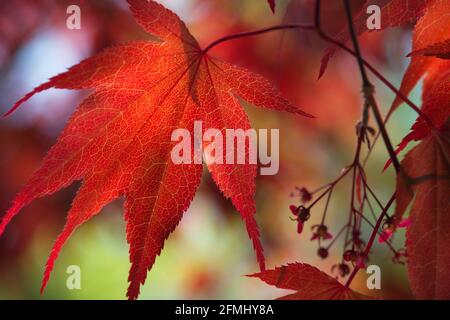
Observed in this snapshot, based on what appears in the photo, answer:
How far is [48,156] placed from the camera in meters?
0.59

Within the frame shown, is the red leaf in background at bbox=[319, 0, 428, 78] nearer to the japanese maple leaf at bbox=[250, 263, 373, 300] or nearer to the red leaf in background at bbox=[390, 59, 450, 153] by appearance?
the red leaf in background at bbox=[390, 59, 450, 153]

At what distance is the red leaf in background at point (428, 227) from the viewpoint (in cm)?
56

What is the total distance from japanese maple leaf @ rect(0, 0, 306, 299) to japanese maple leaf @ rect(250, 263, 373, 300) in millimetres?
71

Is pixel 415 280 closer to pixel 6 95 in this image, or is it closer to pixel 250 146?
pixel 250 146

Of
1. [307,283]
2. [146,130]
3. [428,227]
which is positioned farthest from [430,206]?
[146,130]

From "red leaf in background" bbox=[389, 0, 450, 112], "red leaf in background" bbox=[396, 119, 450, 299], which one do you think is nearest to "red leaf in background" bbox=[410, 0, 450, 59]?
"red leaf in background" bbox=[389, 0, 450, 112]

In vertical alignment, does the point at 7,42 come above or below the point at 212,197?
above

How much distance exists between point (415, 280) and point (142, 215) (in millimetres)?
307

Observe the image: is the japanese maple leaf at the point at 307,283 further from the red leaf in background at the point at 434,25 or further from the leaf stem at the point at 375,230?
the red leaf in background at the point at 434,25

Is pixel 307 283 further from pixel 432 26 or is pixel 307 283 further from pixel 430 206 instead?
pixel 432 26

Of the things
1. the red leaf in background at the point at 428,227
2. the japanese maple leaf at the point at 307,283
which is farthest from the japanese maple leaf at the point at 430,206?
the japanese maple leaf at the point at 307,283

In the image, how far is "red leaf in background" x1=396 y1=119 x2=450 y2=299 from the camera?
1.83 feet

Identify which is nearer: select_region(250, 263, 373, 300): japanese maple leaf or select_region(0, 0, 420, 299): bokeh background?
select_region(250, 263, 373, 300): japanese maple leaf
